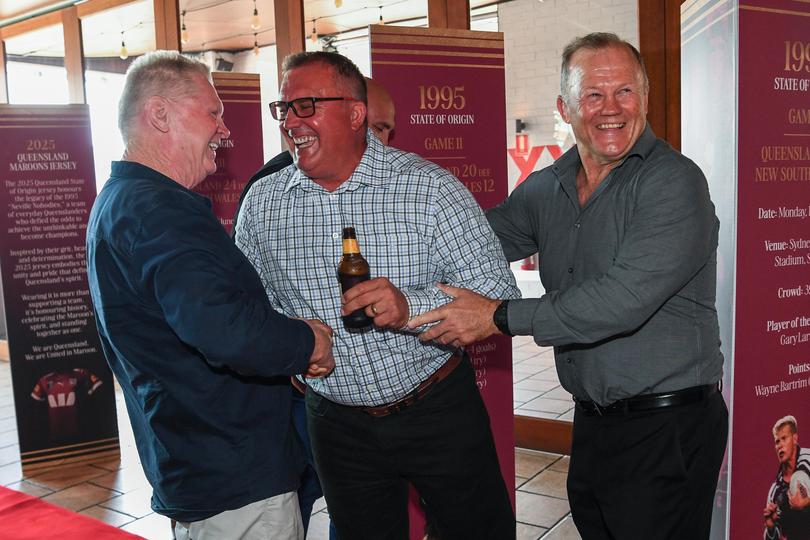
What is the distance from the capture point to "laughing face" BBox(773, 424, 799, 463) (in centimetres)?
285

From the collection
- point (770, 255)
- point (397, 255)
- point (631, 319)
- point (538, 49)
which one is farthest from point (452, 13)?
point (631, 319)

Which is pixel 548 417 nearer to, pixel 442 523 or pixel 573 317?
pixel 442 523

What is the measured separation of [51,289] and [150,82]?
3.85 metres

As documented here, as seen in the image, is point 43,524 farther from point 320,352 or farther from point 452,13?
point 452,13

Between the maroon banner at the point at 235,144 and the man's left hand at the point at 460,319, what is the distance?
3.45 m

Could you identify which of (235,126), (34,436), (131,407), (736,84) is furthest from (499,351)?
(34,436)

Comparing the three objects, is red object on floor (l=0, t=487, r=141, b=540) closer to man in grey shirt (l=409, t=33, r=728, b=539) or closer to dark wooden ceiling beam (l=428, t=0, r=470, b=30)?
man in grey shirt (l=409, t=33, r=728, b=539)

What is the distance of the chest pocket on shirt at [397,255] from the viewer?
218 centimetres

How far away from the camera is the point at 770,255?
2762 millimetres

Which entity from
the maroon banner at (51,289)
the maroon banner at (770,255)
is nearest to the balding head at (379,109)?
the maroon banner at (770,255)

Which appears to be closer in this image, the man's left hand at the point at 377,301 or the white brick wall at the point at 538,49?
the man's left hand at the point at 377,301

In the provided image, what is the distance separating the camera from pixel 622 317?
1.91 meters

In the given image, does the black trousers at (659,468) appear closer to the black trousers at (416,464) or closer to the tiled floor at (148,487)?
the black trousers at (416,464)

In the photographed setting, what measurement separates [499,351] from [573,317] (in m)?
1.75
